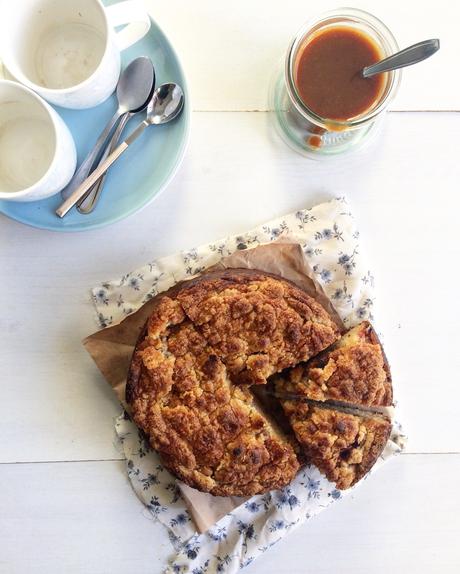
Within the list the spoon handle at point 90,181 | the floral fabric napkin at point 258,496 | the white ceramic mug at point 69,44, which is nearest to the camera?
the white ceramic mug at point 69,44

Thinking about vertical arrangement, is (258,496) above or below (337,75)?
below

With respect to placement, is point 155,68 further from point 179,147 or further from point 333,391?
point 333,391

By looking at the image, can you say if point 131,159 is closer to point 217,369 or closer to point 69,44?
point 69,44

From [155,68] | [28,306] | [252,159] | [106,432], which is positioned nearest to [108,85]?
[155,68]

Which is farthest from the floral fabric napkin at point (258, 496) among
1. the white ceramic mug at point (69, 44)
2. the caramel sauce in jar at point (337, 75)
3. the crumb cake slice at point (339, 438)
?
the white ceramic mug at point (69, 44)

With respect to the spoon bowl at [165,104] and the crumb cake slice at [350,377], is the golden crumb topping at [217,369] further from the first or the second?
the spoon bowl at [165,104]

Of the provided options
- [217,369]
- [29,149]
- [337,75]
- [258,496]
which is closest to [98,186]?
[29,149]

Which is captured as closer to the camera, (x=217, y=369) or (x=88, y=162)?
(x=217, y=369)
